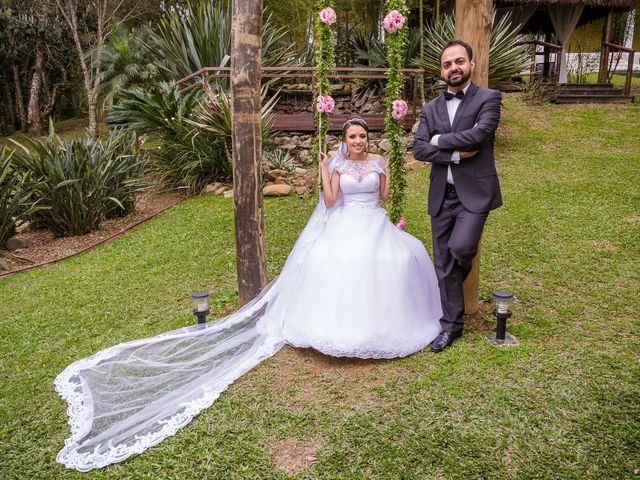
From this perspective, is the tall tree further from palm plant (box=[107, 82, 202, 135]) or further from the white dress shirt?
the white dress shirt

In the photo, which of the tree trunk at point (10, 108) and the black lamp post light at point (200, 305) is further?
the tree trunk at point (10, 108)

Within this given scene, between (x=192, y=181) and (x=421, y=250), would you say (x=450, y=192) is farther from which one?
(x=192, y=181)

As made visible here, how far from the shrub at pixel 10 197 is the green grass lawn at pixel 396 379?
97 cm

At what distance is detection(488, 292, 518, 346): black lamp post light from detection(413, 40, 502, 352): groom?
237mm

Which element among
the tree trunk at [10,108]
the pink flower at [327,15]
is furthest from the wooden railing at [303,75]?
the tree trunk at [10,108]

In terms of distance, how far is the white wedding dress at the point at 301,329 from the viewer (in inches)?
133

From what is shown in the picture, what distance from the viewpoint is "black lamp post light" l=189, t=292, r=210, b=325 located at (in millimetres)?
4262

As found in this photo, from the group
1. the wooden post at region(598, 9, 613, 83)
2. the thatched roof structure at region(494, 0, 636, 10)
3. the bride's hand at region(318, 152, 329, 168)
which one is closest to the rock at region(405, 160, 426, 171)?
the bride's hand at region(318, 152, 329, 168)

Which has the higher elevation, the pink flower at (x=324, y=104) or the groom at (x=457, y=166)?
the pink flower at (x=324, y=104)

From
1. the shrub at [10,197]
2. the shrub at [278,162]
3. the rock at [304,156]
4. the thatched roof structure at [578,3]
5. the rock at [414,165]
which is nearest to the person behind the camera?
the shrub at [10,197]

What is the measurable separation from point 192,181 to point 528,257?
18.9 ft

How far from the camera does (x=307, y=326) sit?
3.78 meters

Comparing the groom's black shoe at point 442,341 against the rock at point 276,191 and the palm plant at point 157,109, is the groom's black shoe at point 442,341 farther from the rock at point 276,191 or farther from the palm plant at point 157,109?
the palm plant at point 157,109

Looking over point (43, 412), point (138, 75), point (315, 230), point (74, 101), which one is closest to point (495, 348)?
point (315, 230)
